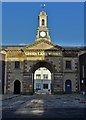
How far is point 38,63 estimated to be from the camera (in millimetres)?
57625

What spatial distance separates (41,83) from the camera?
104500mm

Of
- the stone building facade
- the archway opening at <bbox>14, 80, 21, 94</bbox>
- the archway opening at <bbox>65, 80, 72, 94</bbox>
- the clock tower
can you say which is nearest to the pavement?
the stone building facade

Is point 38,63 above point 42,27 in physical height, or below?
below

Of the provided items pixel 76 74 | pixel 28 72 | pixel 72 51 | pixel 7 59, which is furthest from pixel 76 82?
pixel 7 59

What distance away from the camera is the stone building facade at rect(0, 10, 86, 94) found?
184 ft

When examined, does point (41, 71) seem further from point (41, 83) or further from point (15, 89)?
point (15, 89)

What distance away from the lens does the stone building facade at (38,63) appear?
55.9 m

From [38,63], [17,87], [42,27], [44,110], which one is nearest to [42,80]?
[42,27]

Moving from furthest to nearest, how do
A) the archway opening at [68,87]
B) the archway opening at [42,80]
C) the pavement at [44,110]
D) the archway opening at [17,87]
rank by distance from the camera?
the archway opening at [42,80] < the archway opening at [17,87] < the archway opening at [68,87] < the pavement at [44,110]

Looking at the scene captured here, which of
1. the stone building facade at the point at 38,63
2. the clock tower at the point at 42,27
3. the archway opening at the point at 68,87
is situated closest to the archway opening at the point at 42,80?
the clock tower at the point at 42,27

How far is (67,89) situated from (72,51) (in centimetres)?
789

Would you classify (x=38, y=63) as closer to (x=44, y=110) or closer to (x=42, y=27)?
(x=42, y=27)

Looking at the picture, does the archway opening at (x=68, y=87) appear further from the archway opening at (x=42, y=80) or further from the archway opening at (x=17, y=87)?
the archway opening at (x=42, y=80)

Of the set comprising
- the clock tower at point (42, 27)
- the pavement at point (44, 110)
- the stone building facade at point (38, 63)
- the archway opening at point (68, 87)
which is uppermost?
the clock tower at point (42, 27)
